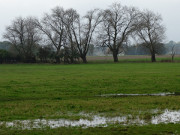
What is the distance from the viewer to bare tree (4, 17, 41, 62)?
8612 cm

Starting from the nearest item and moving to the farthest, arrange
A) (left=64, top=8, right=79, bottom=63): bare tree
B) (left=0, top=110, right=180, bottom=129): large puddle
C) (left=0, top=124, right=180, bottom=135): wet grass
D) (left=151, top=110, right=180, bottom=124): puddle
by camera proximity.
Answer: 1. (left=0, top=124, right=180, bottom=135): wet grass
2. (left=0, top=110, right=180, bottom=129): large puddle
3. (left=151, top=110, right=180, bottom=124): puddle
4. (left=64, top=8, right=79, bottom=63): bare tree

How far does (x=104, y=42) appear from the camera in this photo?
267 ft

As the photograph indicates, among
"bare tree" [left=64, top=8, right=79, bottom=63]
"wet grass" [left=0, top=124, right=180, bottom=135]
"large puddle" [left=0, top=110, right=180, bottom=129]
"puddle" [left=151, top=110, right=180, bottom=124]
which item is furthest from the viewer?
"bare tree" [left=64, top=8, right=79, bottom=63]

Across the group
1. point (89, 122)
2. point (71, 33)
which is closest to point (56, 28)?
point (71, 33)

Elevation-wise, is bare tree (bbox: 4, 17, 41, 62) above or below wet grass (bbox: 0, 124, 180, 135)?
above

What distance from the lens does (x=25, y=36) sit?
8725 cm

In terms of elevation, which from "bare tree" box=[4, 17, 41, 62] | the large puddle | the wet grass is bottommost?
the large puddle

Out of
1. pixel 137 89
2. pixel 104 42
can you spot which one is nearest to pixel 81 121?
pixel 137 89


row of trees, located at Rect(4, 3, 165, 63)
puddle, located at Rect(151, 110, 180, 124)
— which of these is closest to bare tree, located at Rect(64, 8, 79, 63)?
row of trees, located at Rect(4, 3, 165, 63)

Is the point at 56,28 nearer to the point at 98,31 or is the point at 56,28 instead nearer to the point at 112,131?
the point at 98,31

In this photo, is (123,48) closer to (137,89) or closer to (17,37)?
(17,37)

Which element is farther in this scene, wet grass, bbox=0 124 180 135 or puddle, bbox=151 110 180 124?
puddle, bbox=151 110 180 124

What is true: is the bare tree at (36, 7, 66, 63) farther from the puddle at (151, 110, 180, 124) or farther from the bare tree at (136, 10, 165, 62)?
the puddle at (151, 110, 180, 124)

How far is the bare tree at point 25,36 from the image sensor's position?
283ft
